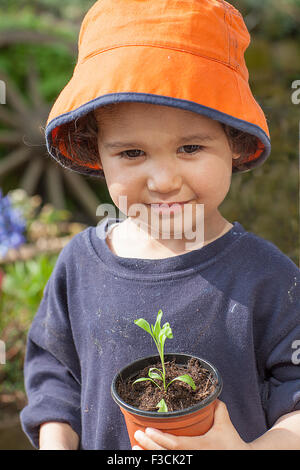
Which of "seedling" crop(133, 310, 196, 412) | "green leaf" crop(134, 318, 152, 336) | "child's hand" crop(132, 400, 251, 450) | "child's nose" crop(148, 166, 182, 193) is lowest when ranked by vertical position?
"child's hand" crop(132, 400, 251, 450)

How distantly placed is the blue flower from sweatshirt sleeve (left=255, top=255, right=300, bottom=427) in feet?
6.47

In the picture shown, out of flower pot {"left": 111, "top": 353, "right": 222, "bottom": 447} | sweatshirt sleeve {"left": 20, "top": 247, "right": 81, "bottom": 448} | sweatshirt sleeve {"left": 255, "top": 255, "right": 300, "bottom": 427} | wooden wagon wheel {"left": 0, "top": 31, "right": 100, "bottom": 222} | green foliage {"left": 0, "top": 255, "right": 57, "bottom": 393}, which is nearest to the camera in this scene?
flower pot {"left": 111, "top": 353, "right": 222, "bottom": 447}

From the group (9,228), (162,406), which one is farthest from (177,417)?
(9,228)

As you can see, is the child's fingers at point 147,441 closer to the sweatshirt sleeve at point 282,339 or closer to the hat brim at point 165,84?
the sweatshirt sleeve at point 282,339

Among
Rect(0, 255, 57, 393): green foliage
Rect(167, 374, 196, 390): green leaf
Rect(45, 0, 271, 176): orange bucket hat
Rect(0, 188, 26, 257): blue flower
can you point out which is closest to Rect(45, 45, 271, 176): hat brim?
Rect(45, 0, 271, 176): orange bucket hat

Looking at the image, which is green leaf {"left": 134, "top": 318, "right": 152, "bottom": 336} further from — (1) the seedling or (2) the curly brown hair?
(2) the curly brown hair

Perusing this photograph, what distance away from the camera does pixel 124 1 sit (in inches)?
38.0

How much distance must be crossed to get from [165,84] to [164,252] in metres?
0.41

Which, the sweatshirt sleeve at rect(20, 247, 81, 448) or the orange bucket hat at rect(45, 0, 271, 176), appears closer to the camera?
the orange bucket hat at rect(45, 0, 271, 176)

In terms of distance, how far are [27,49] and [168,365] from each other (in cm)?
452

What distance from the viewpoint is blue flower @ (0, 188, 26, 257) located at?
281 cm

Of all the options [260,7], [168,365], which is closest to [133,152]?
[168,365]
